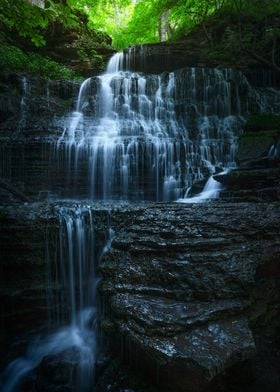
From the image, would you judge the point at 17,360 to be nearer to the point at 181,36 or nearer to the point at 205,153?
the point at 205,153

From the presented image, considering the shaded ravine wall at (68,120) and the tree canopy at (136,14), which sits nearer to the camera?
the tree canopy at (136,14)

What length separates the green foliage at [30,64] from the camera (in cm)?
1246

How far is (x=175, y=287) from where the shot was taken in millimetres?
4457

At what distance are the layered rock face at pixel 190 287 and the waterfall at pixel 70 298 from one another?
0.69 meters

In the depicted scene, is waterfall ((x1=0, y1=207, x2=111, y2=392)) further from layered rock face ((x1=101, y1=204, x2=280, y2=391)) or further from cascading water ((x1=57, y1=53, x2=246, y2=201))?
cascading water ((x1=57, y1=53, x2=246, y2=201))

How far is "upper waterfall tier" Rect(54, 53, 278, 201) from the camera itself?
9.38 meters

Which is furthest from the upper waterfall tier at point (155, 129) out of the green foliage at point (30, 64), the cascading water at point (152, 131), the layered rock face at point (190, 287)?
the layered rock face at point (190, 287)

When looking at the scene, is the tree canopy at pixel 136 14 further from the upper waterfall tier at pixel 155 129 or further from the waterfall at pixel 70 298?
the waterfall at pixel 70 298

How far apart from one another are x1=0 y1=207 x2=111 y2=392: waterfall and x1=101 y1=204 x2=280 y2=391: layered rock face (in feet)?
2.26

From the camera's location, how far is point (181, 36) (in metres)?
15.6

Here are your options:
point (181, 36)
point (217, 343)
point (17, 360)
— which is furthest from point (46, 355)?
point (181, 36)

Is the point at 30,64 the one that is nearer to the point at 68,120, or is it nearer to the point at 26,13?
the point at 68,120

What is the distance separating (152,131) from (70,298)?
665cm

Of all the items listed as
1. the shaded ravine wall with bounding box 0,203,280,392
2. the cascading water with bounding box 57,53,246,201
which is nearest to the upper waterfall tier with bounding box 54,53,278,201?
the cascading water with bounding box 57,53,246,201
